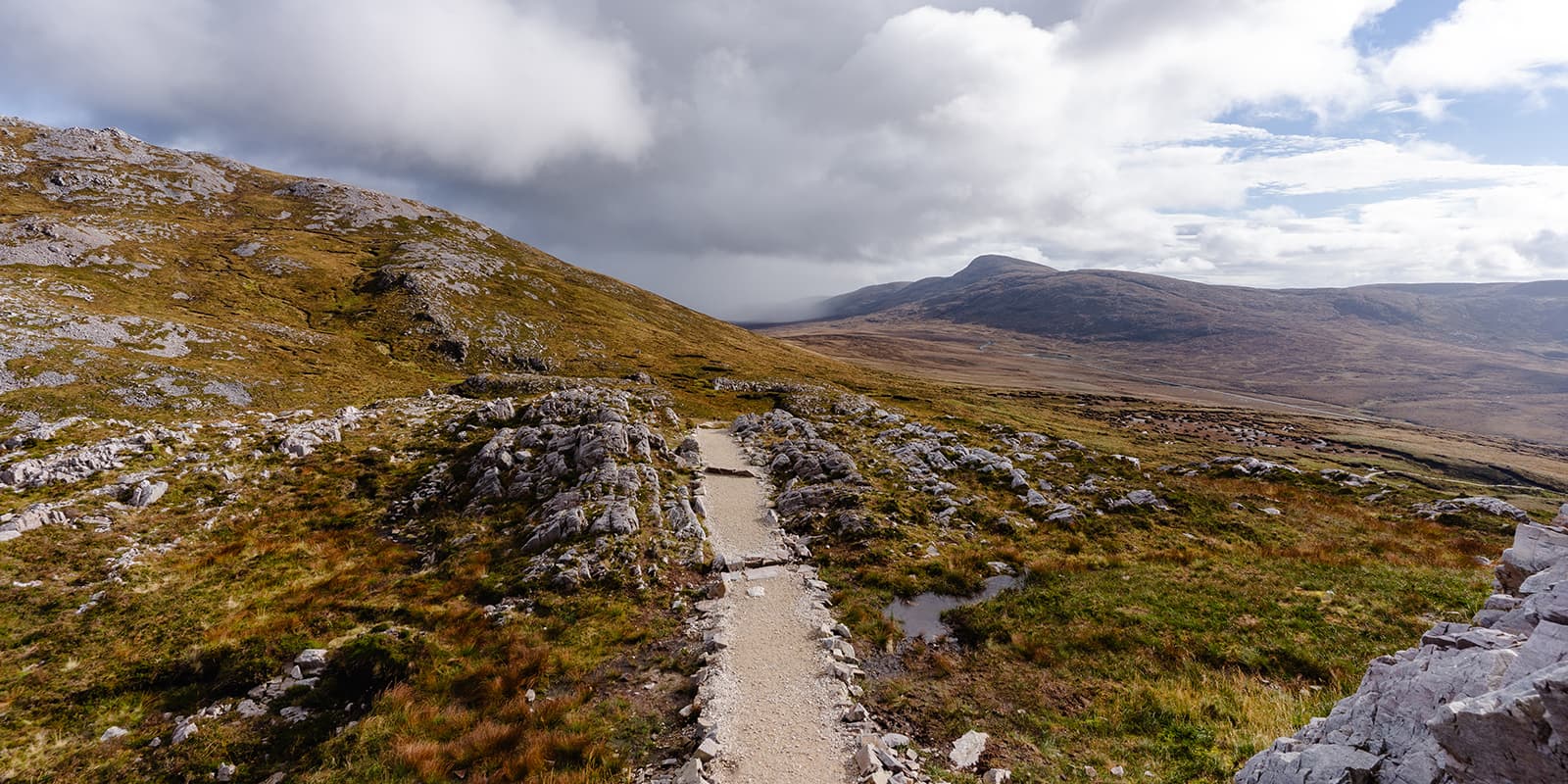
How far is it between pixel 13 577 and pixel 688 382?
69566mm

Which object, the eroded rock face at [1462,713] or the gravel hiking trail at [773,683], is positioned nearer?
the eroded rock face at [1462,713]

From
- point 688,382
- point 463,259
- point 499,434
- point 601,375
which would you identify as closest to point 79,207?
point 463,259

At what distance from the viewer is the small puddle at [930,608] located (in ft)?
69.5

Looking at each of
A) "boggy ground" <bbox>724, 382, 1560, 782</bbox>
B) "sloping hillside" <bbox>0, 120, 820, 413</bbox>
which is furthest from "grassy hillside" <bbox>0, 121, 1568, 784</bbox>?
"sloping hillside" <bbox>0, 120, 820, 413</bbox>

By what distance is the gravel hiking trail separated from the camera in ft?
44.9

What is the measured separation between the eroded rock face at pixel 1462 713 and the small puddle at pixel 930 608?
1119cm

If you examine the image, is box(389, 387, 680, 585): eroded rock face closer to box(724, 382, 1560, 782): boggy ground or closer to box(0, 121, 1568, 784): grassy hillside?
box(0, 121, 1568, 784): grassy hillside

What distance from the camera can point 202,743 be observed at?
534 inches

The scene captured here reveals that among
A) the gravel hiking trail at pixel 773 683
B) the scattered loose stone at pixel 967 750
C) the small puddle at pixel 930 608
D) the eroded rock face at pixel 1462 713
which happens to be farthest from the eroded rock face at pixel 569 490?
the eroded rock face at pixel 1462 713

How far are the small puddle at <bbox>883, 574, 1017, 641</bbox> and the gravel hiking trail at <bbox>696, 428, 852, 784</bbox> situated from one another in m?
3.27

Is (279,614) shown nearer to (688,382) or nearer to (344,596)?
(344,596)

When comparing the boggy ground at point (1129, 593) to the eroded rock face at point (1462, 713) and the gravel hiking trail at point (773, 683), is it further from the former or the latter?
the eroded rock face at point (1462, 713)

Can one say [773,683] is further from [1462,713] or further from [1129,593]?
[1129,593]

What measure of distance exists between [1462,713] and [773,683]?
47.4 feet
